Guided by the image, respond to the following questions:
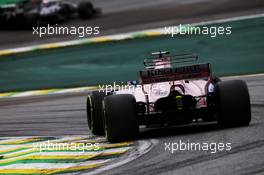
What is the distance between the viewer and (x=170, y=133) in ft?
41.5

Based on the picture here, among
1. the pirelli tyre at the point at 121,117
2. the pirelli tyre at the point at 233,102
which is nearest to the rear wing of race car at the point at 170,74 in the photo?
the pirelli tyre at the point at 233,102

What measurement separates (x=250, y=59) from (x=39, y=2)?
13.4 m

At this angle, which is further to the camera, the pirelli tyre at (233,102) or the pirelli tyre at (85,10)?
the pirelli tyre at (85,10)

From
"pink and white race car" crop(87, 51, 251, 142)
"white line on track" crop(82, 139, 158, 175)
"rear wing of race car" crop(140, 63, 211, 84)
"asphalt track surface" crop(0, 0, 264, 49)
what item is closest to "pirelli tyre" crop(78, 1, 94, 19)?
"asphalt track surface" crop(0, 0, 264, 49)

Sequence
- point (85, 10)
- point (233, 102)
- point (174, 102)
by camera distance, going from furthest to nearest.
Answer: point (85, 10)
point (174, 102)
point (233, 102)

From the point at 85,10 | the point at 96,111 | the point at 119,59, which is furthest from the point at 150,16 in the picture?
the point at 96,111

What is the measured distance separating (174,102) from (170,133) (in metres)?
0.91

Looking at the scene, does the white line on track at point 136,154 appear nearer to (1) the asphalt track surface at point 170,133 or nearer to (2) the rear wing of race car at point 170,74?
(1) the asphalt track surface at point 170,133

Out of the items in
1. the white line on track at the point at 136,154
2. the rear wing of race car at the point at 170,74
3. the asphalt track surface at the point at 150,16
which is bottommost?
the white line on track at the point at 136,154

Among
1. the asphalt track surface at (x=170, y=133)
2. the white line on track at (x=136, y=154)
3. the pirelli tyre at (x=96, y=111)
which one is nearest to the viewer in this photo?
the asphalt track surface at (x=170, y=133)

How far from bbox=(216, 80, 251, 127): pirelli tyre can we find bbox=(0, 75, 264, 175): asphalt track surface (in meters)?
0.17

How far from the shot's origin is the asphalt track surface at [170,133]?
9.52 metres

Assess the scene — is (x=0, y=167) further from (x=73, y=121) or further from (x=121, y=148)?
(x=73, y=121)

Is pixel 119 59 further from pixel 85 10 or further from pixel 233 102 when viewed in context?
pixel 233 102
